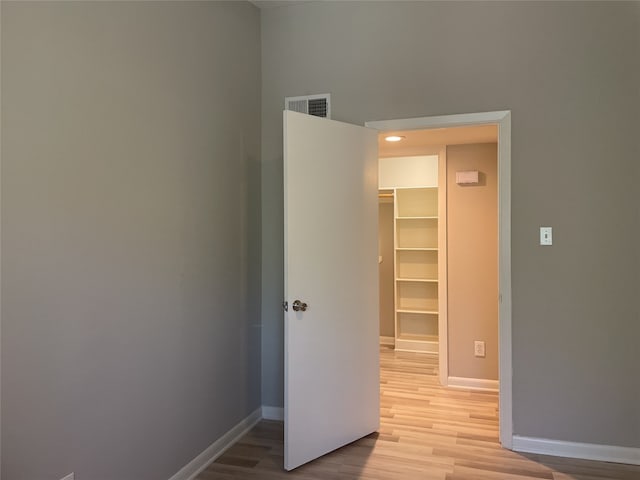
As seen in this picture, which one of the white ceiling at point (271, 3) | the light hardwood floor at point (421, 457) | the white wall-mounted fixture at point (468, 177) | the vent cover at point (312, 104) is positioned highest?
the white ceiling at point (271, 3)

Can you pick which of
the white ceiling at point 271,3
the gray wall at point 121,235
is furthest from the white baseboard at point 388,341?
the white ceiling at point 271,3

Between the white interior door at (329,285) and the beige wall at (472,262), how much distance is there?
4.45 feet

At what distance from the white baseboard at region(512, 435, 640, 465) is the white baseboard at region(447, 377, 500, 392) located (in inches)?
47.4

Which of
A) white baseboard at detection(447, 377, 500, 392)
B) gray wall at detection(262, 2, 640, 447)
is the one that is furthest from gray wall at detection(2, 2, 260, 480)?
white baseboard at detection(447, 377, 500, 392)

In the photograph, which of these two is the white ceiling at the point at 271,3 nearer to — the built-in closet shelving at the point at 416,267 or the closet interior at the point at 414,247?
the closet interior at the point at 414,247

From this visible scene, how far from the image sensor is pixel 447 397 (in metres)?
3.83

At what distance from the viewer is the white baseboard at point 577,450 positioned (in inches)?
105

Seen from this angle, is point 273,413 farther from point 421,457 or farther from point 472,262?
point 472,262

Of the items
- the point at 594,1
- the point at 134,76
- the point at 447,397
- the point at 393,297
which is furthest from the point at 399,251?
the point at 134,76

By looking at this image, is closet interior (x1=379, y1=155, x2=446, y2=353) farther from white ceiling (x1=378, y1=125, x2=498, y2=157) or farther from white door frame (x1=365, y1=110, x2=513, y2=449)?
white door frame (x1=365, y1=110, x2=513, y2=449)

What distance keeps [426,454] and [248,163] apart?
2.21 m

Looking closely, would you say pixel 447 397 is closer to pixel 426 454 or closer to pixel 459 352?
pixel 459 352

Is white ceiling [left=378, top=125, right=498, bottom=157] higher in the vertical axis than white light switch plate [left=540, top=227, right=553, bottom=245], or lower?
higher

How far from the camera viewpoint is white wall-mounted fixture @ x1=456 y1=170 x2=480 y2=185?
161 inches
